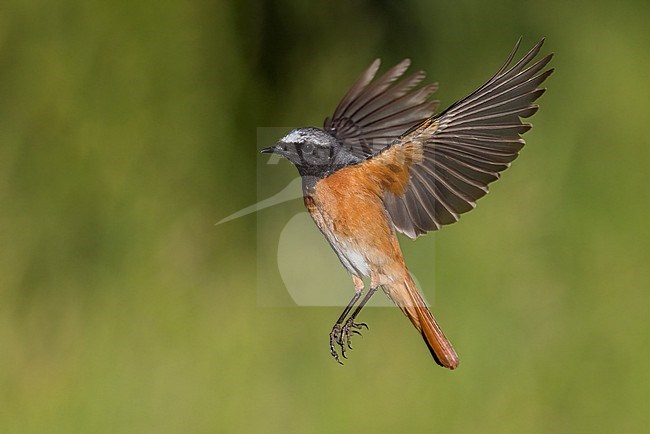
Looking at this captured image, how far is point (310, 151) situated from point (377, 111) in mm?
561

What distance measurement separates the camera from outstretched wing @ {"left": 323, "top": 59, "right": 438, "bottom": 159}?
4.32ft

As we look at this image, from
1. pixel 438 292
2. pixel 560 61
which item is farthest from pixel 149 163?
pixel 560 61

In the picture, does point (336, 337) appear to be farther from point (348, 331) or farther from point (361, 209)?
point (361, 209)

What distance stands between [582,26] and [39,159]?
1869 millimetres

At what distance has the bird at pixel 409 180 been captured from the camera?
840 millimetres

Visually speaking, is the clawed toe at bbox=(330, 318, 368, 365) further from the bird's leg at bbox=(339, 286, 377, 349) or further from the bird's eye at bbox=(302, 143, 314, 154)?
the bird's eye at bbox=(302, 143, 314, 154)

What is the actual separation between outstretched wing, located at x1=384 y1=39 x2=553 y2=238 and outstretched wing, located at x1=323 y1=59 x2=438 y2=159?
0.34m

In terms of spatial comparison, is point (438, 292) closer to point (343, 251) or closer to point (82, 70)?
point (82, 70)

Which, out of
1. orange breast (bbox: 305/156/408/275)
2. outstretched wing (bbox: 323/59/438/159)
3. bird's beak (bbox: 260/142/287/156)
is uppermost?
outstretched wing (bbox: 323/59/438/159)

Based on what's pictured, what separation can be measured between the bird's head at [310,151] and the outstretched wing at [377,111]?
0.37m
